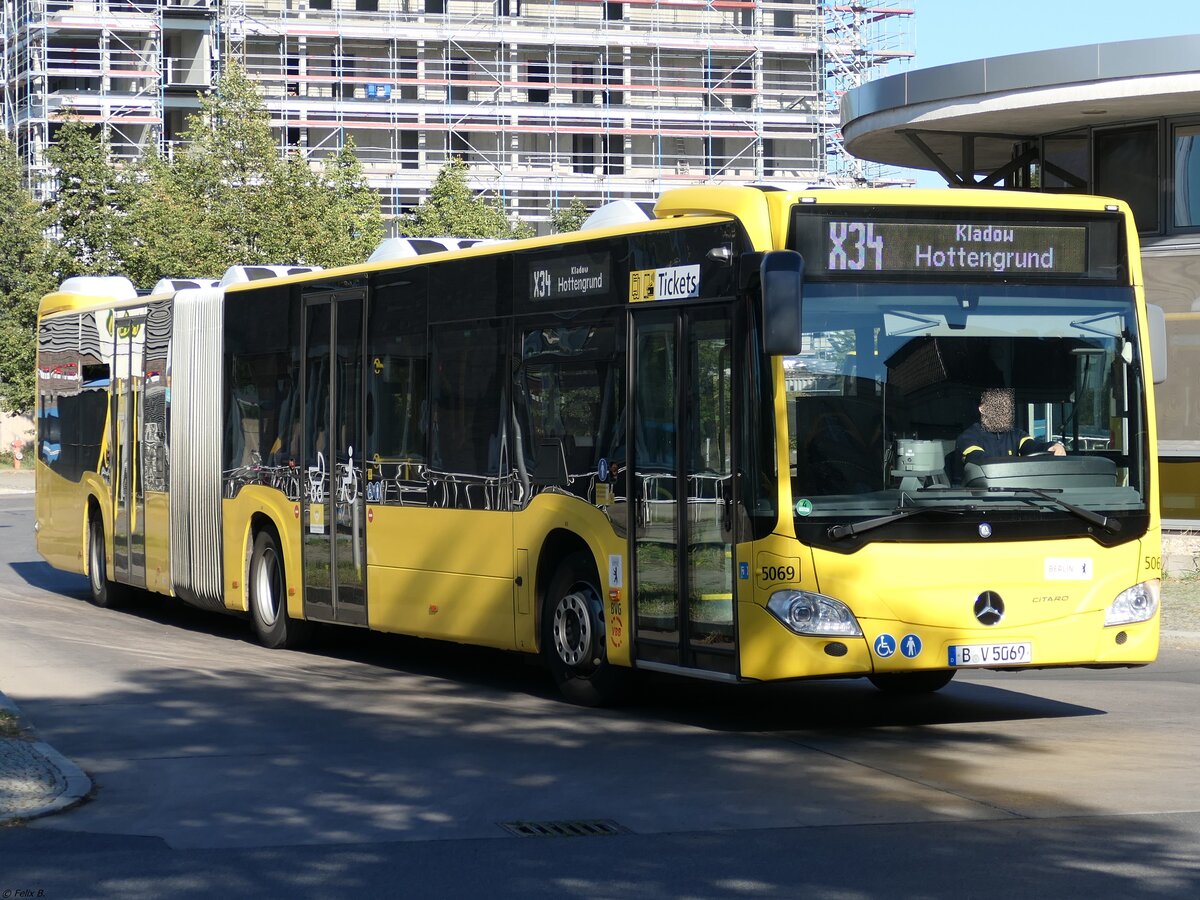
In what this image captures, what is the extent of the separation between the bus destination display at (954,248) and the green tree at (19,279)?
44.0 meters

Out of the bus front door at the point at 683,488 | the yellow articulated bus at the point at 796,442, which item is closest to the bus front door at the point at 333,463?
the yellow articulated bus at the point at 796,442

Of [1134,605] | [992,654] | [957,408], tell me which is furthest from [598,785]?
[1134,605]

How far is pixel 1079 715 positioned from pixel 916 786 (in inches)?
119

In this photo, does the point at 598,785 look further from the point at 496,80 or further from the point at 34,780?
the point at 496,80

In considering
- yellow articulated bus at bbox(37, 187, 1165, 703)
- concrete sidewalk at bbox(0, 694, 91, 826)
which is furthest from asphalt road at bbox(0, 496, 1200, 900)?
yellow articulated bus at bbox(37, 187, 1165, 703)

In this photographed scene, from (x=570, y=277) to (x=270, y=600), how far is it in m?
5.42

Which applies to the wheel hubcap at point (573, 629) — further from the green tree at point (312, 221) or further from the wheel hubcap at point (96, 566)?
the green tree at point (312, 221)

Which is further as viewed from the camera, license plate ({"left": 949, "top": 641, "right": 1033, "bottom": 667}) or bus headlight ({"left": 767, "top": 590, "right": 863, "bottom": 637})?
license plate ({"left": 949, "top": 641, "right": 1033, "bottom": 667})

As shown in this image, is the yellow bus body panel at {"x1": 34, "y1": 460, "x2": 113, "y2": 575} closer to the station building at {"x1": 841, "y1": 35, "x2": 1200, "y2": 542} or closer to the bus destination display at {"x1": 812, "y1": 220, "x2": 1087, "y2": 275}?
the station building at {"x1": 841, "y1": 35, "x2": 1200, "y2": 542}

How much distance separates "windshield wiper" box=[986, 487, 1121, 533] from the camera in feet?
33.0

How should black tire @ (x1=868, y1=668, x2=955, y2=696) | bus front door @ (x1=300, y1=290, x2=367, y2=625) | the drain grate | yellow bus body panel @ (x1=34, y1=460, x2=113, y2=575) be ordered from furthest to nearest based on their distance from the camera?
yellow bus body panel @ (x1=34, y1=460, x2=113, y2=575), bus front door @ (x1=300, y1=290, x2=367, y2=625), black tire @ (x1=868, y1=668, x2=955, y2=696), the drain grate

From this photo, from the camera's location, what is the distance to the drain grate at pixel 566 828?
769 centimetres

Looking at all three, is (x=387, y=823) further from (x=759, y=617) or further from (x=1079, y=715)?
(x=1079, y=715)

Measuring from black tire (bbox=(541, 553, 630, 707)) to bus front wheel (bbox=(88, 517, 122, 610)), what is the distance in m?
9.12
